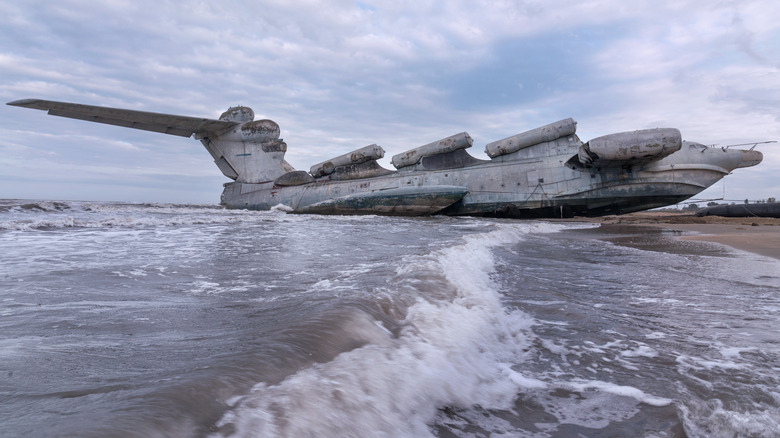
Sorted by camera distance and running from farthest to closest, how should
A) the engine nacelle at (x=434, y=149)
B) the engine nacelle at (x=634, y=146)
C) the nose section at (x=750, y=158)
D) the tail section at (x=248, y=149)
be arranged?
the tail section at (x=248, y=149) → the engine nacelle at (x=434, y=149) → the nose section at (x=750, y=158) → the engine nacelle at (x=634, y=146)

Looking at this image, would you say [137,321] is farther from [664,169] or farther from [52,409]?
[664,169]

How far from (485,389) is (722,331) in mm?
1701

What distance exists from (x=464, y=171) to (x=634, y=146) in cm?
649

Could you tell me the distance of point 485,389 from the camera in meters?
1.78

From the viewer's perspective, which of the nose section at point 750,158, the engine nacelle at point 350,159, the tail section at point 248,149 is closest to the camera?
the nose section at point 750,158

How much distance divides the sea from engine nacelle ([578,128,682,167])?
10.7m

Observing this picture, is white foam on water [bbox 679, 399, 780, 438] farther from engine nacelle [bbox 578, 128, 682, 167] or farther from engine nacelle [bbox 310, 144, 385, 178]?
engine nacelle [bbox 310, 144, 385, 178]

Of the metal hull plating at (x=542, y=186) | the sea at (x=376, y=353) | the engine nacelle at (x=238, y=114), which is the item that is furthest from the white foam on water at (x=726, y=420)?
the engine nacelle at (x=238, y=114)

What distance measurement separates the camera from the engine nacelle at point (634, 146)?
13.6 metres

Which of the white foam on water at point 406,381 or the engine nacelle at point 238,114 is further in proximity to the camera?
the engine nacelle at point 238,114

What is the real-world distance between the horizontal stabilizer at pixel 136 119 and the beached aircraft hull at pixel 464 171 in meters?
0.04

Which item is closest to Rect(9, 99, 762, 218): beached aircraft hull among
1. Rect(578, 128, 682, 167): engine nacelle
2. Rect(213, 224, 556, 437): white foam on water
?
Rect(578, 128, 682, 167): engine nacelle

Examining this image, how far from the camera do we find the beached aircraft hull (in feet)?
48.8

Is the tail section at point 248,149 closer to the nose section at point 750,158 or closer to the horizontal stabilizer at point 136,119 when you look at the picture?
the horizontal stabilizer at point 136,119
